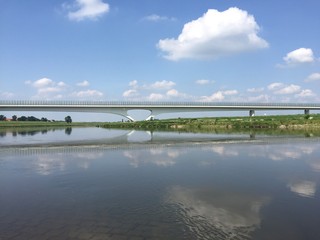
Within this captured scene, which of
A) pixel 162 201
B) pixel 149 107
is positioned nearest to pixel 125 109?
pixel 149 107

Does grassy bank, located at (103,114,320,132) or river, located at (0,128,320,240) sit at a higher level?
grassy bank, located at (103,114,320,132)

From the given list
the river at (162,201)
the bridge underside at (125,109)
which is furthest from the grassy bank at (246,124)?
the river at (162,201)

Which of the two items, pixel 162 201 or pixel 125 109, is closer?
pixel 162 201

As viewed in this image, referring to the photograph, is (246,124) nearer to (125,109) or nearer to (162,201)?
(125,109)

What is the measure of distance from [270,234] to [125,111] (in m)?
99.5

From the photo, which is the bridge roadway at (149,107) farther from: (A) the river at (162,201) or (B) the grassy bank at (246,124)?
(A) the river at (162,201)

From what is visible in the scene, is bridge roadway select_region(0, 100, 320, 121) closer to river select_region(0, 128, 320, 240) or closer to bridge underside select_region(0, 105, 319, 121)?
bridge underside select_region(0, 105, 319, 121)

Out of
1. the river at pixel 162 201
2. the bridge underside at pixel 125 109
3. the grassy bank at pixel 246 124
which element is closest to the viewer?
the river at pixel 162 201

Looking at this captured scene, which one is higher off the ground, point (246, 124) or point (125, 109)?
point (125, 109)

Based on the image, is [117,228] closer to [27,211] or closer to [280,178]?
[27,211]

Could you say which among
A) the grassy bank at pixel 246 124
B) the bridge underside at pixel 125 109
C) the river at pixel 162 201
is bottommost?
the river at pixel 162 201

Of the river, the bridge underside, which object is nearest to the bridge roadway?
the bridge underside

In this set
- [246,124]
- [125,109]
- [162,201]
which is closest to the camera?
[162,201]

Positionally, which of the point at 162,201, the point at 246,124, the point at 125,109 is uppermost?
the point at 125,109
